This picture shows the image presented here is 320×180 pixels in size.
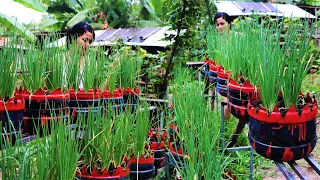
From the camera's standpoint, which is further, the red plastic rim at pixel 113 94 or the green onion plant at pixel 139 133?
the red plastic rim at pixel 113 94

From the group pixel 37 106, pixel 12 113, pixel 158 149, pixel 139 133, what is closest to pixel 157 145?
pixel 158 149

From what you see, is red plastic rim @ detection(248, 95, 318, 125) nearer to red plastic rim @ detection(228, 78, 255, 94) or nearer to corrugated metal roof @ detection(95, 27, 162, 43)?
red plastic rim @ detection(228, 78, 255, 94)

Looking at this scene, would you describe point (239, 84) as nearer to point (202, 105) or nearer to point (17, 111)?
point (202, 105)

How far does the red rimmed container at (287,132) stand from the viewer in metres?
1.46

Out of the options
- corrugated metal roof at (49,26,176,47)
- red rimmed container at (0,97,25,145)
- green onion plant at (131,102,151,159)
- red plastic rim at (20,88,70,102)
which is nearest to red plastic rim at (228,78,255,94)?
green onion plant at (131,102,151,159)

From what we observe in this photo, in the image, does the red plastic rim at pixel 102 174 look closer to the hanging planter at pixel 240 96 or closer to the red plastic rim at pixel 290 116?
the red plastic rim at pixel 290 116

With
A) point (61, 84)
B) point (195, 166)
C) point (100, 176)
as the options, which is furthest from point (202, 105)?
point (61, 84)

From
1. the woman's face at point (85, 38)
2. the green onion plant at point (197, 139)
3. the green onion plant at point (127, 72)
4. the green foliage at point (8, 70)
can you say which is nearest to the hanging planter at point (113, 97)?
the green onion plant at point (127, 72)

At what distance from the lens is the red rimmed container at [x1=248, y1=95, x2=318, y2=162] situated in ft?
4.81

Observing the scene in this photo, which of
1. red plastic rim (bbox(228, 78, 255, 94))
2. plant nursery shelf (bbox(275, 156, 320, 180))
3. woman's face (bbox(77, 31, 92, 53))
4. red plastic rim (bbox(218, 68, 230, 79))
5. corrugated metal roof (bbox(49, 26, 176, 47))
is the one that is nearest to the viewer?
plant nursery shelf (bbox(275, 156, 320, 180))

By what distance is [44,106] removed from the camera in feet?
6.17

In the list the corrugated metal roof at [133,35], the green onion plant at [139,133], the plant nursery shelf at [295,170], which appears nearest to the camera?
the plant nursery shelf at [295,170]

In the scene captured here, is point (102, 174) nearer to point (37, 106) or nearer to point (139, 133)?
point (139, 133)

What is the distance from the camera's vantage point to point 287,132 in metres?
1.47
